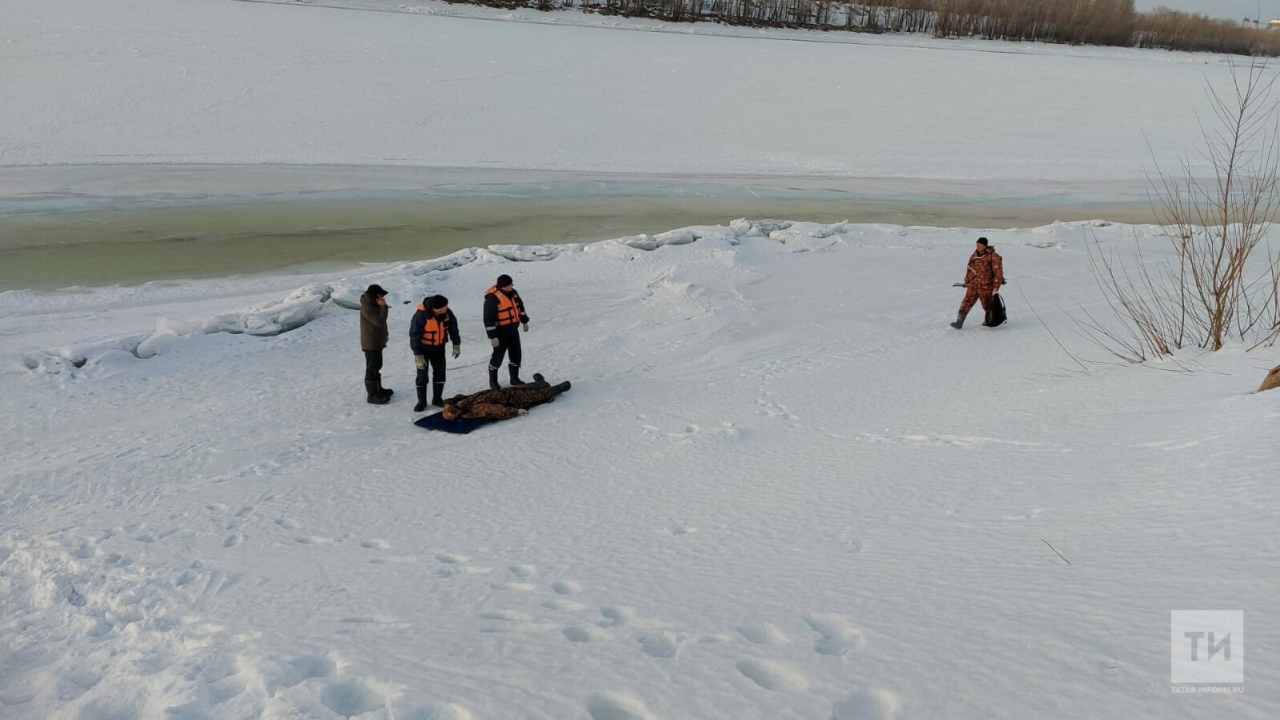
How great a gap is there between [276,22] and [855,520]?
32631 mm

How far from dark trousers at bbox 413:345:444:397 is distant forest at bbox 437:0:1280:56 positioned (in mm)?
40276

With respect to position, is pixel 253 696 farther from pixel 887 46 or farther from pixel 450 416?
pixel 887 46

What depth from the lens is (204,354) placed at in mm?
8555

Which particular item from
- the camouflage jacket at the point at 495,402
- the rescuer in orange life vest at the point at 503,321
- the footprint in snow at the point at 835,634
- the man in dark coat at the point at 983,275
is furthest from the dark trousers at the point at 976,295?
the footprint in snow at the point at 835,634

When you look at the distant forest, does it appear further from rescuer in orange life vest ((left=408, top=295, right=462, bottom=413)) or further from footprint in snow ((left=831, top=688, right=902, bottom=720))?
footprint in snow ((left=831, top=688, right=902, bottom=720))

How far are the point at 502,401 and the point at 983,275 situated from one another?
17.4 ft

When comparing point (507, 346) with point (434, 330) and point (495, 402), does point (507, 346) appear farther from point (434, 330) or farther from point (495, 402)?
point (434, 330)

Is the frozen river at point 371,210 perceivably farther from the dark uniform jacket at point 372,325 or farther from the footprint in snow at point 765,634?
the footprint in snow at point 765,634

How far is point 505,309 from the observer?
750 centimetres

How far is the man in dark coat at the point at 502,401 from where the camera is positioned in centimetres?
713

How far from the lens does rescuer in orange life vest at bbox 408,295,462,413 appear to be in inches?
284

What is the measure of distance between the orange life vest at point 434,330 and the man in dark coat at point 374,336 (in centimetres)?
42

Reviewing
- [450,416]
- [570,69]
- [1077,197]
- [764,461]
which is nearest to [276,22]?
[570,69]

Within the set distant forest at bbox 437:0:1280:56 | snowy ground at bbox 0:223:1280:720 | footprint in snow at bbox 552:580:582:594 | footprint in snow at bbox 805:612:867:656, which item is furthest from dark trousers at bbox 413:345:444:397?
distant forest at bbox 437:0:1280:56
